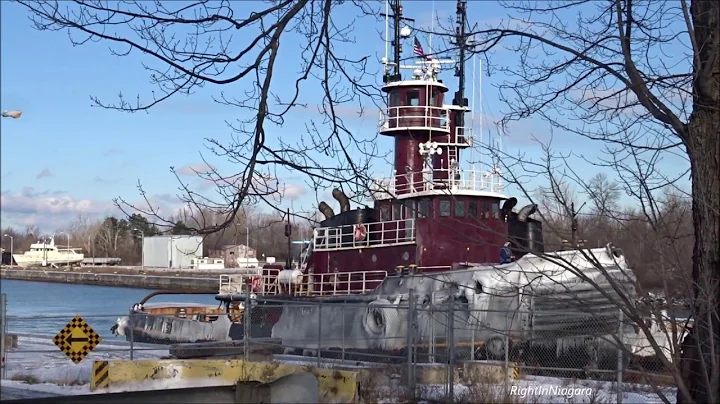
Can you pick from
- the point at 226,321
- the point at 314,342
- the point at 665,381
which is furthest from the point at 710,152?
the point at 226,321

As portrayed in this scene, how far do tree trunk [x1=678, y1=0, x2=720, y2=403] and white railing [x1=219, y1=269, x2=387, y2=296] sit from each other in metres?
17.2

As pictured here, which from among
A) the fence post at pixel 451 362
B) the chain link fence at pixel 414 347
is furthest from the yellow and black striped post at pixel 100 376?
the fence post at pixel 451 362

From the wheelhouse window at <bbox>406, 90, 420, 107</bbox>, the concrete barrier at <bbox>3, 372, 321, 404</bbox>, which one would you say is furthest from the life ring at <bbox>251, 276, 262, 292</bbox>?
the concrete barrier at <bbox>3, 372, 321, 404</bbox>

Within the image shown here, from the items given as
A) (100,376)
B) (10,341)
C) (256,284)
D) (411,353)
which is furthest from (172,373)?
(256,284)

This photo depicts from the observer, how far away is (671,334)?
7.78 meters

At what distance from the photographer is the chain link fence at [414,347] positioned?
1278 cm

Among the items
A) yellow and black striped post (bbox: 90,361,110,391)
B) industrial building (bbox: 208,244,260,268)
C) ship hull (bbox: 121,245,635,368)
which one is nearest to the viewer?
industrial building (bbox: 208,244,260,268)

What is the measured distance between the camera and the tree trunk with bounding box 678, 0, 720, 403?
7.79 m

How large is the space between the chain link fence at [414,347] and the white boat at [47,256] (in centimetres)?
6216

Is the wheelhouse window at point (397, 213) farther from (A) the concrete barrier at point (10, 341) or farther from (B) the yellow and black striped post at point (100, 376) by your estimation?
(B) the yellow and black striped post at point (100, 376)

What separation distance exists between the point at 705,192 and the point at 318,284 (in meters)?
21.1

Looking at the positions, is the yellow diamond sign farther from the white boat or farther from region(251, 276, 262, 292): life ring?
the white boat

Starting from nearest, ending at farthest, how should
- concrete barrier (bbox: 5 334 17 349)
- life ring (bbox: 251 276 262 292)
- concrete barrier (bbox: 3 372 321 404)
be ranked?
concrete barrier (bbox: 3 372 321 404), concrete barrier (bbox: 5 334 17 349), life ring (bbox: 251 276 262 292)

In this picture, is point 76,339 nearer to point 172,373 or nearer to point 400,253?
point 172,373
